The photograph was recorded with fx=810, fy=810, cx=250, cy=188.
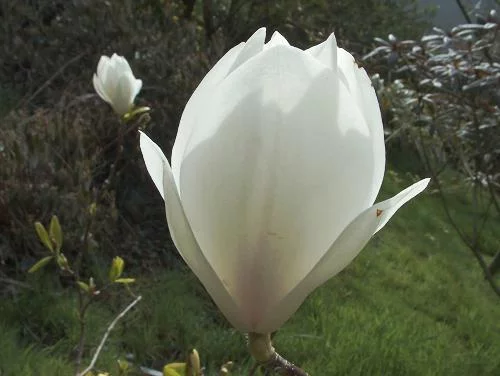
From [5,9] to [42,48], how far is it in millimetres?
512

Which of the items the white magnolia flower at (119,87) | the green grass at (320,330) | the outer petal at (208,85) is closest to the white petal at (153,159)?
the outer petal at (208,85)

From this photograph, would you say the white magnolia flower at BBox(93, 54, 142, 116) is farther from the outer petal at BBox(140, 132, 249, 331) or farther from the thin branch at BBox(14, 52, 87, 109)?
the thin branch at BBox(14, 52, 87, 109)

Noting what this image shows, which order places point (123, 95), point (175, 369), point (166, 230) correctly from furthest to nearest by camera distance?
point (166, 230) < point (123, 95) < point (175, 369)

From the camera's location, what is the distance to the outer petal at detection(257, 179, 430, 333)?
0.58 m

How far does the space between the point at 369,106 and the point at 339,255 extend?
0.42 feet

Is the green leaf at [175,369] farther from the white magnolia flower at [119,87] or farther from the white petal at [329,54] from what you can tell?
the white magnolia flower at [119,87]

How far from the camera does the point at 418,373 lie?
279 centimetres

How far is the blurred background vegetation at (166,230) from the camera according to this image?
2797mm

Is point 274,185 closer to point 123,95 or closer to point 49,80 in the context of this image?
point 123,95

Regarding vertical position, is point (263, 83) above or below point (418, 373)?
above

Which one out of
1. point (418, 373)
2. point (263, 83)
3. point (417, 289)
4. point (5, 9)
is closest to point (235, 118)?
point (263, 83)

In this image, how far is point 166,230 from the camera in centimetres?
Result: 362

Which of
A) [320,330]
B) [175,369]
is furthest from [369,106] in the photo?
[320,330]

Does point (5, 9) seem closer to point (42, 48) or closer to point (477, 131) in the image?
point (42, 48)
